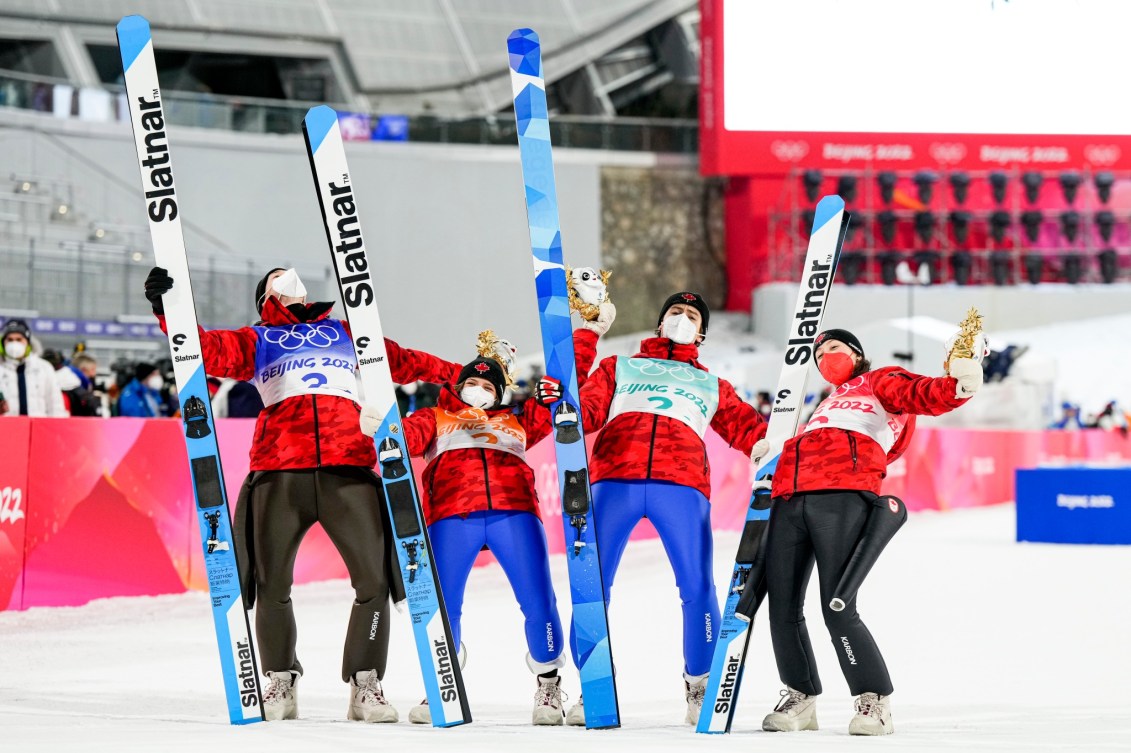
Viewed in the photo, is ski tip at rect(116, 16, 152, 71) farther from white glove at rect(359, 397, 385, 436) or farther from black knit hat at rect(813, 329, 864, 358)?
black knit hat at rect(813, 329, 864, 358)

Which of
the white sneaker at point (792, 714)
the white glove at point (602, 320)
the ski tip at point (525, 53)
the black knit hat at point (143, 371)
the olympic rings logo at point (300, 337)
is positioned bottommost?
the white sneaker at point (792, 714)

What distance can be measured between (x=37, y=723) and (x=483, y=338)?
84.3 inches

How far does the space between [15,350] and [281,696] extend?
5.75 metres

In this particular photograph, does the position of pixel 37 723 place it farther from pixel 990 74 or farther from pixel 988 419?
pixel 990 74

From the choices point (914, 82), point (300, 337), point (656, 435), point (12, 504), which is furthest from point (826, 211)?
point (914, 82)

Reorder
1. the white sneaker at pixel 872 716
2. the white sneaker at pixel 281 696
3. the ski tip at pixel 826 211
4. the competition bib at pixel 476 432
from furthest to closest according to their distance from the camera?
the ski tip at pixel 826 211
the competition bib at pixel 476 432
the white sneaker at pixel 281 696
the white sneaker at pixel 872 716

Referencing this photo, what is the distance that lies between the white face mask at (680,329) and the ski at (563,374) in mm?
534

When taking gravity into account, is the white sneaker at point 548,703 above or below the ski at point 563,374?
below

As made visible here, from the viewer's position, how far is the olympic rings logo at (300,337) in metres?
5.75

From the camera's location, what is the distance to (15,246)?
19.9 meters

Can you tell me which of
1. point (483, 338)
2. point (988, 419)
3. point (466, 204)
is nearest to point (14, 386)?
point (483, 338)

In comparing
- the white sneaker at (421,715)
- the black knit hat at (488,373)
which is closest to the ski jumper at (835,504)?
the black knit hat at (488,373)

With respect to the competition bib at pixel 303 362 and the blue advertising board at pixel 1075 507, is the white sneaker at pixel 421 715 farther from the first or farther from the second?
the blue advertising board at pixel 1075 507

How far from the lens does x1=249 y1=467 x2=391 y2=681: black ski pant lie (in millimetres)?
5566
